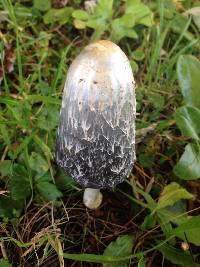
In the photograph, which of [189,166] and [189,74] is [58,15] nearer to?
[189,74]

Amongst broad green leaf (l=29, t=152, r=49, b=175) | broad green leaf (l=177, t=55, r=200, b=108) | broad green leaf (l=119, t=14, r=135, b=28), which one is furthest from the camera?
broad green leaf (l=119, t=14, r=135, b=28)

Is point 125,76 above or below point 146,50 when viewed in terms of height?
above

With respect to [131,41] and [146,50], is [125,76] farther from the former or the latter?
[131,41]

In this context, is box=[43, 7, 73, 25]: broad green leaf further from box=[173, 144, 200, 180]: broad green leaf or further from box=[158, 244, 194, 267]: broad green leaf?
box=[158, 244, 194, 267]: broad green leaf

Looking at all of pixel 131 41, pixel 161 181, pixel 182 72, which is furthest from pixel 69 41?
pixel 161 181

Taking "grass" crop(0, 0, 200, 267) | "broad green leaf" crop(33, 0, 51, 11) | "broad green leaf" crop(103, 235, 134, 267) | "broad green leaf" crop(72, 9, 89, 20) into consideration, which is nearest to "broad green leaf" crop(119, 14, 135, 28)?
"grass" crop(0, 0, 200, 267)

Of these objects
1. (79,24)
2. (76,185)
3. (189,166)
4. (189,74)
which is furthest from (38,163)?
(79,24)

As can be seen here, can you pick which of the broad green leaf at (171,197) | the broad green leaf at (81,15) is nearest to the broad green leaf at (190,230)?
the broad green leaf at (171,197)

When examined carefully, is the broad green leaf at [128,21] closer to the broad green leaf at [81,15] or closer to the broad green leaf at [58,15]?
the broad green leaf at [81,15]
